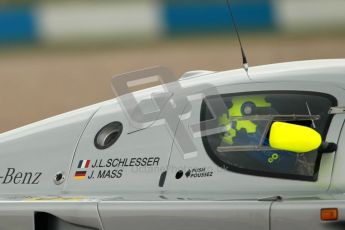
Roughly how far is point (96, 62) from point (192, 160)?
264 inches

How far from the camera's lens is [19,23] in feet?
33.7

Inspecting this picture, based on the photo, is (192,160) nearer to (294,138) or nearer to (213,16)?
(294,138)

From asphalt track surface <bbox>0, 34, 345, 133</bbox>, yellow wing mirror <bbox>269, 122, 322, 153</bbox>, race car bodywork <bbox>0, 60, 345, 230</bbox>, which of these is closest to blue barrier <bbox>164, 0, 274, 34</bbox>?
asphalt track surface <bbox>0, 34, 345, 133</bbox>

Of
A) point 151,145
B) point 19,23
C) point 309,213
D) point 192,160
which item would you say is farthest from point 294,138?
point 19,23

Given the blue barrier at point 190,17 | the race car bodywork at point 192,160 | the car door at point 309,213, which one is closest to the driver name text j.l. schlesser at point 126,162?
the race car bodywork at point 192,160

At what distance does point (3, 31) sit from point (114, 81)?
555cm

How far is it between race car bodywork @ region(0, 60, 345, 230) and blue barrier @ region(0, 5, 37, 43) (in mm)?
5629

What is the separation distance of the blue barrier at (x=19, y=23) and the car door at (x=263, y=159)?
6185 mm

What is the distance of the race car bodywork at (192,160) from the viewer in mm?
3848

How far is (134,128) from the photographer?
4.43 m

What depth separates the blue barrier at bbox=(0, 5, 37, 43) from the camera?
33.6 feet

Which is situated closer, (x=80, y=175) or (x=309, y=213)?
(x=309, y=213)

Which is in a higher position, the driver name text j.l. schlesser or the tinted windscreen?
the tinted windscreen

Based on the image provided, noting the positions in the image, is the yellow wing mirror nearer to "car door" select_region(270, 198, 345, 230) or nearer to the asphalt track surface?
"car door" select_region(270, 198, 345, 230)
